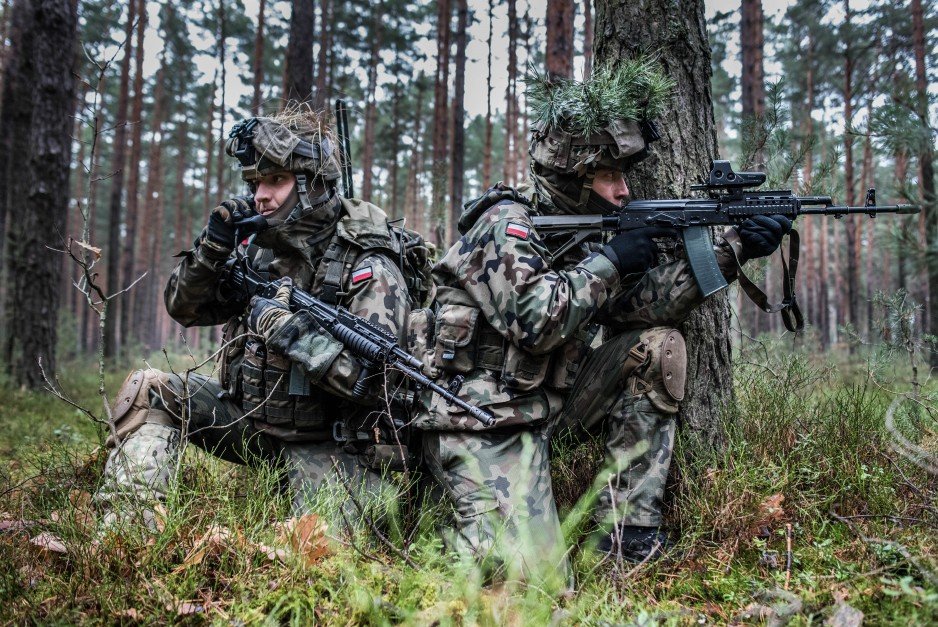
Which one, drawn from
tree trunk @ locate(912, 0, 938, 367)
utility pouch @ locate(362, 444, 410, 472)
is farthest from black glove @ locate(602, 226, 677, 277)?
tree trunk @ locate(912, 0, 938, 367)

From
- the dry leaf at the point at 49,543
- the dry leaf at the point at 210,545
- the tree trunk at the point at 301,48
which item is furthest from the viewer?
the tree trunk at the point at 301,48

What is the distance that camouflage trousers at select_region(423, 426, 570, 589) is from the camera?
2.61 meters

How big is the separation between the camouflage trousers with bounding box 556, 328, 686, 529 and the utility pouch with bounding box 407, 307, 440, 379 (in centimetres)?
87

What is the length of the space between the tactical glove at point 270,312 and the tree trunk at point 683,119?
2174 millimetres

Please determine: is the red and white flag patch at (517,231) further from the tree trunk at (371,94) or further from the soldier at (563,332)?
the tree trunk at (371,94)

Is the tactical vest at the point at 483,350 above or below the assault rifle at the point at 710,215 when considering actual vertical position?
below

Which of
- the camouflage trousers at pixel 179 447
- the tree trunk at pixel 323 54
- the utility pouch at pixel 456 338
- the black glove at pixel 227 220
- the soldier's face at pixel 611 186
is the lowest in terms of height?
the camouflage trousers at pixel 179 447

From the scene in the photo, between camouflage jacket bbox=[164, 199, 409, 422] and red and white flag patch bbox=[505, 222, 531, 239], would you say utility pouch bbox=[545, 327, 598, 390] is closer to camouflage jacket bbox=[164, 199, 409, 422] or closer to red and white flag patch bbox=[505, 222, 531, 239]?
red and white flag patch bbox=[505, 222, 531, 239]

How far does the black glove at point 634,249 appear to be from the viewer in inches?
124

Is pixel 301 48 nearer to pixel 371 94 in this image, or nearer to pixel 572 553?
pixel 572 553

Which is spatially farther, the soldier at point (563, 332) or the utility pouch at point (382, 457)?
the utility pouch at point (382, 457)

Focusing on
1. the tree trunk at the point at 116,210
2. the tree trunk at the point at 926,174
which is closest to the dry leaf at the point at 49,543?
the tree trunk at the point at 926,174

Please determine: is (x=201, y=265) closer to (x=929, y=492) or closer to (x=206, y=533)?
(x=206, y=533)

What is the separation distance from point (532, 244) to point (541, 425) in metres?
0.98
